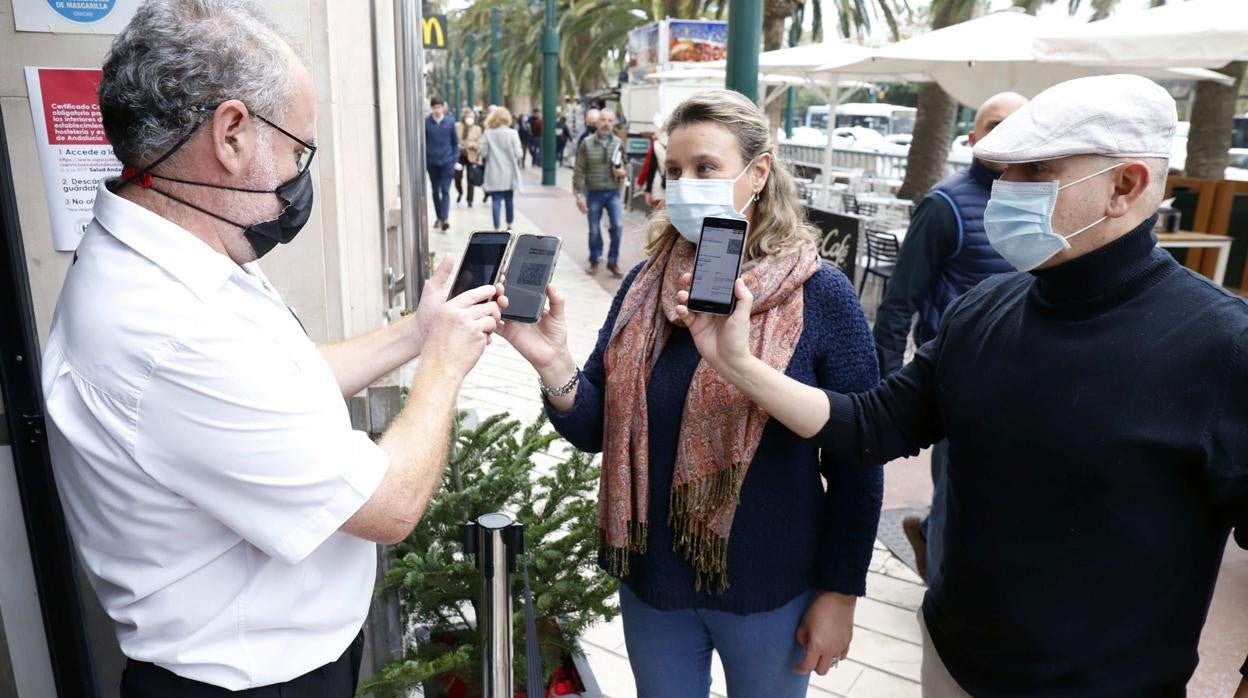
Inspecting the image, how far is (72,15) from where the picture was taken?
2.24 metres

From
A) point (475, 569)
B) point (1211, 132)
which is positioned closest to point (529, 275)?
point (475, 569)

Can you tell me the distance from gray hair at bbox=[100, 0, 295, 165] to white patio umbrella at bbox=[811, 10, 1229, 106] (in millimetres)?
6462

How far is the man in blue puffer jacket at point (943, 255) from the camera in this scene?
3588 mm

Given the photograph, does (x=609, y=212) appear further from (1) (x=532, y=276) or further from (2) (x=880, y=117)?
(2) (x=880, y=117)

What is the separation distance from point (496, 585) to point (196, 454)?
758 millimetres

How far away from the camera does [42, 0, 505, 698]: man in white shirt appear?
134 centimetres

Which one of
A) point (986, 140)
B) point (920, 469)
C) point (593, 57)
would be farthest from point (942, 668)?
point (593, 57)

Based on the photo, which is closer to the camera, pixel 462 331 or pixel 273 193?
pixel 273 193

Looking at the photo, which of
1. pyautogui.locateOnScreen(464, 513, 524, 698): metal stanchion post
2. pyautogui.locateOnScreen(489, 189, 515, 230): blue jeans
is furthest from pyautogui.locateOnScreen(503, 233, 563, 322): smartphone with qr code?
pyautogui.locateOnScreen(489, 189, 515, 230): blue jeans

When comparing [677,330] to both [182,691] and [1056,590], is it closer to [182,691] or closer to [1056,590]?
[1056,590]

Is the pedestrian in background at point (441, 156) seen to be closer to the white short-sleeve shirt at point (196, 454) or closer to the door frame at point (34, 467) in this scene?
the door frame at point (34, 467)

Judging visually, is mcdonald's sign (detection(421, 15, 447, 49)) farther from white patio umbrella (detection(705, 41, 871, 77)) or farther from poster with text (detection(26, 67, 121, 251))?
poster with text (detection(26, 67, 121, 251))

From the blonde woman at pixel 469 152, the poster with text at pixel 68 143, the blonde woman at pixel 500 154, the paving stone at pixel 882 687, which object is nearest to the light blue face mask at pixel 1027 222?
the poster with text at pixel 68 143

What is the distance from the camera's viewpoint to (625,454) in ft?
6.58
